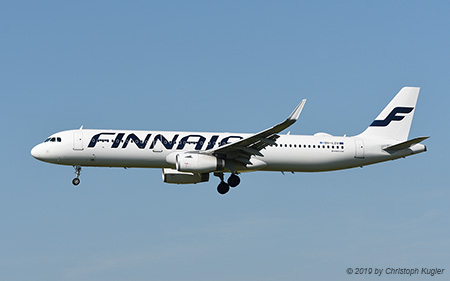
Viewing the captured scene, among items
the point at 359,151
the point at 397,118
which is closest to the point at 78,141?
the point at 359,151

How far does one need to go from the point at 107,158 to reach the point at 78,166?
6.52ft

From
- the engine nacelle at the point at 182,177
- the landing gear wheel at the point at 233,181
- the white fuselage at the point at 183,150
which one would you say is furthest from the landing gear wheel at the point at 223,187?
the white fuselage at the point at 183,150

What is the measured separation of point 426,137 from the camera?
4650cm

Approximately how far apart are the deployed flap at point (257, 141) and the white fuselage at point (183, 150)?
151 cm

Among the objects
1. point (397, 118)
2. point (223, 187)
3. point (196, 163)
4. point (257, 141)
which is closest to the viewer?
point (257, 141)

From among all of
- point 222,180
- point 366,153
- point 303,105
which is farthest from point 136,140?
point 366,153

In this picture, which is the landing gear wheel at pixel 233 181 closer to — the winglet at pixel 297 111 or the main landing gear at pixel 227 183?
the main landing gear at pixel 227 183

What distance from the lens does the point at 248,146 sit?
46000 millimetres

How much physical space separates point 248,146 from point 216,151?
1.91 m

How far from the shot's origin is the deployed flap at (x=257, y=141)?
4147 cm

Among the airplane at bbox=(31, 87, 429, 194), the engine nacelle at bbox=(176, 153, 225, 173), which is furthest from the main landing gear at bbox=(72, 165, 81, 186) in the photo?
the engine nacelle at bbox=(176, 153, 225, 173)

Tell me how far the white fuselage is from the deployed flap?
151cm

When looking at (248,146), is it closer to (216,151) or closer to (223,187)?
(216,151)

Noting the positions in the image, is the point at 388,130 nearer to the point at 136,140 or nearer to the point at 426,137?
the point at 426,137
